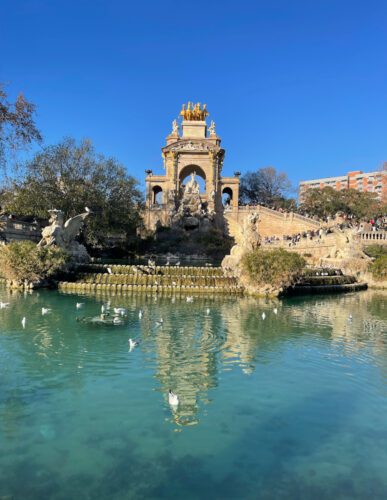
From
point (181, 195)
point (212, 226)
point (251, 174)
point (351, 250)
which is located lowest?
point (351, 250)

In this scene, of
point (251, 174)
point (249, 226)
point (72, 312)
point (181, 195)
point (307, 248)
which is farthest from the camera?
point (251, 174)

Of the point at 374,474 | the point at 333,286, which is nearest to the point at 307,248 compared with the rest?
the point at 333,286

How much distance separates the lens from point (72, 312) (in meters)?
14.9

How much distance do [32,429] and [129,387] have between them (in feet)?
6.73

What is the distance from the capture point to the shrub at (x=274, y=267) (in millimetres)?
20250

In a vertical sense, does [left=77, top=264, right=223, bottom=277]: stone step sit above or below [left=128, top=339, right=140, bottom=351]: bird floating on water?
above

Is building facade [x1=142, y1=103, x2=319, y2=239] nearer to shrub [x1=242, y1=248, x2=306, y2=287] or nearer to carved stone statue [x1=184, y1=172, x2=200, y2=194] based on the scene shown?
carved stone statue [x1=184, y1=172, x2=200, y2=194]

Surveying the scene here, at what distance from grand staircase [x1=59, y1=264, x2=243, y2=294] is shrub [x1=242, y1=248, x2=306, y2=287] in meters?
1.33

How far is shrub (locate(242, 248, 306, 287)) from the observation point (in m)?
20.2

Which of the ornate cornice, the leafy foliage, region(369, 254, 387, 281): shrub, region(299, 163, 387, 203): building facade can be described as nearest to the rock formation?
region(369, 254, 387, 281): shrub

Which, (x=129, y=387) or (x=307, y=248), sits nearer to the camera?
(x=129, y=387)

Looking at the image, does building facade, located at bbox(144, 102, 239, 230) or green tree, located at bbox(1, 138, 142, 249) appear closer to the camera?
green tree, located at bbox(1, 138, 142, 249)

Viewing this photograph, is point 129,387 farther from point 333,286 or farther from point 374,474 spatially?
A: point 333,286

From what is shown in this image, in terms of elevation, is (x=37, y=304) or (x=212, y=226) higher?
(x=212, y=226)
